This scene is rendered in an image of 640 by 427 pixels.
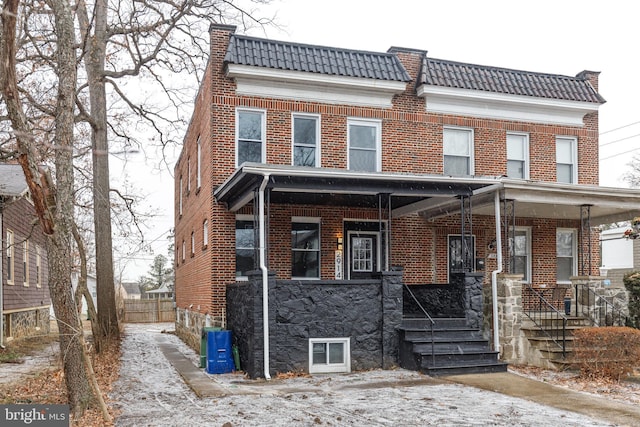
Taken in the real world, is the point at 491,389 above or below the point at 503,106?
below

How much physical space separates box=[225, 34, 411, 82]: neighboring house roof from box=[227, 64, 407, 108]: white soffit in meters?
0.13

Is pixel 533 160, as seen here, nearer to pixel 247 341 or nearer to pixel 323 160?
pixel 323 160

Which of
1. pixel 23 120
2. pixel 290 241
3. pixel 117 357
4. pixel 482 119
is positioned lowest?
pixel 117 357

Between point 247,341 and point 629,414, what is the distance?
6.75 m

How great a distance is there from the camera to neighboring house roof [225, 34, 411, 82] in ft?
51.3

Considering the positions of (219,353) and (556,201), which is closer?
(219,353)

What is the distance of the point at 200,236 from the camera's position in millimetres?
17609

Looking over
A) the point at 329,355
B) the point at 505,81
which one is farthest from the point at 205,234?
the point at 505,81

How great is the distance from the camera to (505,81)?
17.8m

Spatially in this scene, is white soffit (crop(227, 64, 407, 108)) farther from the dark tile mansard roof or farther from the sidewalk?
the sidewalk

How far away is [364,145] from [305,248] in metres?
3.11

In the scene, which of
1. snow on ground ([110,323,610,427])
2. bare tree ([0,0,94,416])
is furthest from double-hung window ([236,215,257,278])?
bare tree ([0,0,94,416])

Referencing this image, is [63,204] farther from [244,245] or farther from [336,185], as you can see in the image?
[244,245]

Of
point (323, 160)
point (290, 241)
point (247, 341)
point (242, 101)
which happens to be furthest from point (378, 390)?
point (242, 101)
